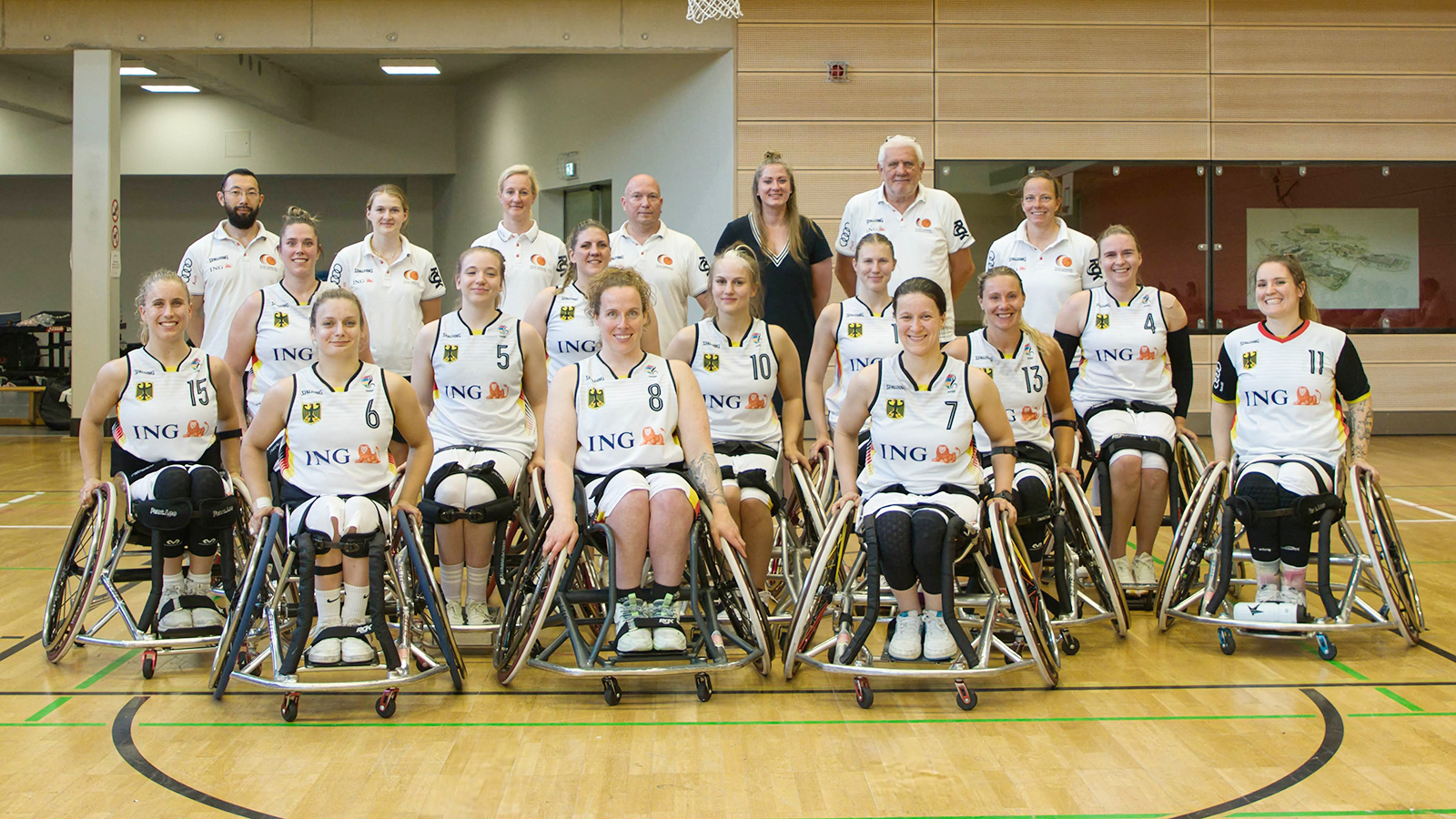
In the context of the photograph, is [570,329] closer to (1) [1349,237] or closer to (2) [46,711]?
(2) [46,711]

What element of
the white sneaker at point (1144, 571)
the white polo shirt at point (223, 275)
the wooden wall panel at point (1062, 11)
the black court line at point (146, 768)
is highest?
the wooden wall panel at point (1062, 11)

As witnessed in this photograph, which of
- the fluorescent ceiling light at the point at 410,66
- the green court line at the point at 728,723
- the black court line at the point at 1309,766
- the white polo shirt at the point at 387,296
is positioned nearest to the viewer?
the black court line at the point at 1309,766

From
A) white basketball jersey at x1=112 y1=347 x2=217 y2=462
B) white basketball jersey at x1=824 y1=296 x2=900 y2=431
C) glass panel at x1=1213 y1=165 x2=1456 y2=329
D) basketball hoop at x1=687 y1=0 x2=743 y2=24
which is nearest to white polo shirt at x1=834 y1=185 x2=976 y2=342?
white basketball jersey at x1=824 y1=296 x2=900 y2=431

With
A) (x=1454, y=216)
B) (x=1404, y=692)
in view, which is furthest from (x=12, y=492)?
(x=1454, y=216)

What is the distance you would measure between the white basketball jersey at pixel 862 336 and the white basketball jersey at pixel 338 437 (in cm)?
134

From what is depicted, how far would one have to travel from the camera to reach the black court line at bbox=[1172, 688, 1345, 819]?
2.11m

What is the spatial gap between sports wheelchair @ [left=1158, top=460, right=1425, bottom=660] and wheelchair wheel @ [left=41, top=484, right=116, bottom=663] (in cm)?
273

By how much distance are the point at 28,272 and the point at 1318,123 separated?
44.4 feet

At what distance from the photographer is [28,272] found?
14.2 meters

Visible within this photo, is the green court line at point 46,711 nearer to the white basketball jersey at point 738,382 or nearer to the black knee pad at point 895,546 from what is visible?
the white basketball jersey at point 738,382

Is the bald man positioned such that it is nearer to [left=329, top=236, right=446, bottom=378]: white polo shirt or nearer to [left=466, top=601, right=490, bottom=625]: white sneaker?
[left=329, top=236, right=446, bottom=378]: white polo shirt

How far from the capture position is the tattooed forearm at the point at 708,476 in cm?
288

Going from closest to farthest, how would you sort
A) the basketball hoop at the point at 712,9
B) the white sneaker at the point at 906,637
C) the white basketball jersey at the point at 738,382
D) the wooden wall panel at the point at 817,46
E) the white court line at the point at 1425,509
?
the white sneaker at the point at 906,637 → the white basketball jersey at the point at 738,382 → the white court line at the point at 1425,509 → the basketball hoop at the point at 712,9 → the wooden wall panel at the point at 817,46

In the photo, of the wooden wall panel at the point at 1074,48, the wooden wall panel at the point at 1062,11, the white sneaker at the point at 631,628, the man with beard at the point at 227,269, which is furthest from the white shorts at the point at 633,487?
the wooden wall panel at the point at 1062,11
